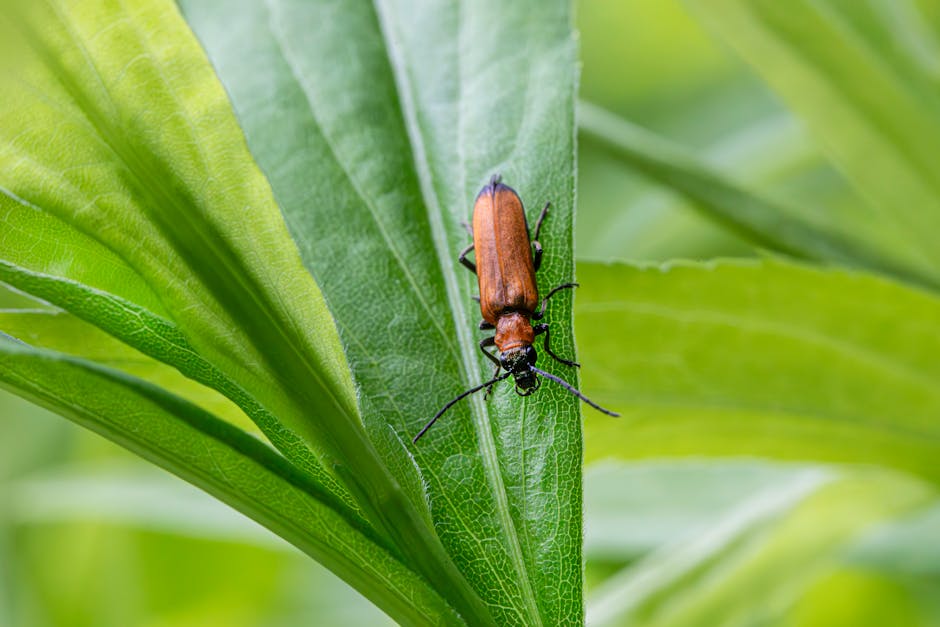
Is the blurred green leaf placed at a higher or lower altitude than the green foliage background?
higher

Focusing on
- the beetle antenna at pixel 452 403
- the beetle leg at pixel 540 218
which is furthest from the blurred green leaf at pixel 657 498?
the beetle antenna at pixel 452 403

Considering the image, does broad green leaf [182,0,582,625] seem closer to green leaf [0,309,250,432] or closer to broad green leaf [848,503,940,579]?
green leaf [0,309,250,432]

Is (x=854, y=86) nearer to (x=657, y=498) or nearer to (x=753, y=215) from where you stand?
(x=753, y=215)

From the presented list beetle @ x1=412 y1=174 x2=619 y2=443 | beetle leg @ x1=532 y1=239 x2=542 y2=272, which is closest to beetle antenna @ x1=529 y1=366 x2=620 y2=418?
beetle @ x1=412 y1=174 x2=619 y2=443

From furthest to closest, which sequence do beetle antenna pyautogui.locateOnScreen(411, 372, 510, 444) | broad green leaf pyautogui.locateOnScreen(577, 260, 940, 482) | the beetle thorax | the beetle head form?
the beetle thorax, broad green leaf pyautogui.locateOnScreen(577, 260, 940, 482), the beetle head, beetle antenna pyautogui.locateOnScreen(411, 372, 510, 444)

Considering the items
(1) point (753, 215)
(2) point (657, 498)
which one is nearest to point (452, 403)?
(1) point (753, 215)

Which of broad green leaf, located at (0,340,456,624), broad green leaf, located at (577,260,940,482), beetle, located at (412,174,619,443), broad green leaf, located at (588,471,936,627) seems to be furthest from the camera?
broad green leaf, located at (588,471,936,627)

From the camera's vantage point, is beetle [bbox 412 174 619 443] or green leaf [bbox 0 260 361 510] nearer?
green leaf [bbox 0 260 361 510]

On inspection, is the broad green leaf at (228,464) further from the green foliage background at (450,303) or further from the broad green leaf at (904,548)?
the broad green leaf at (904,548)
